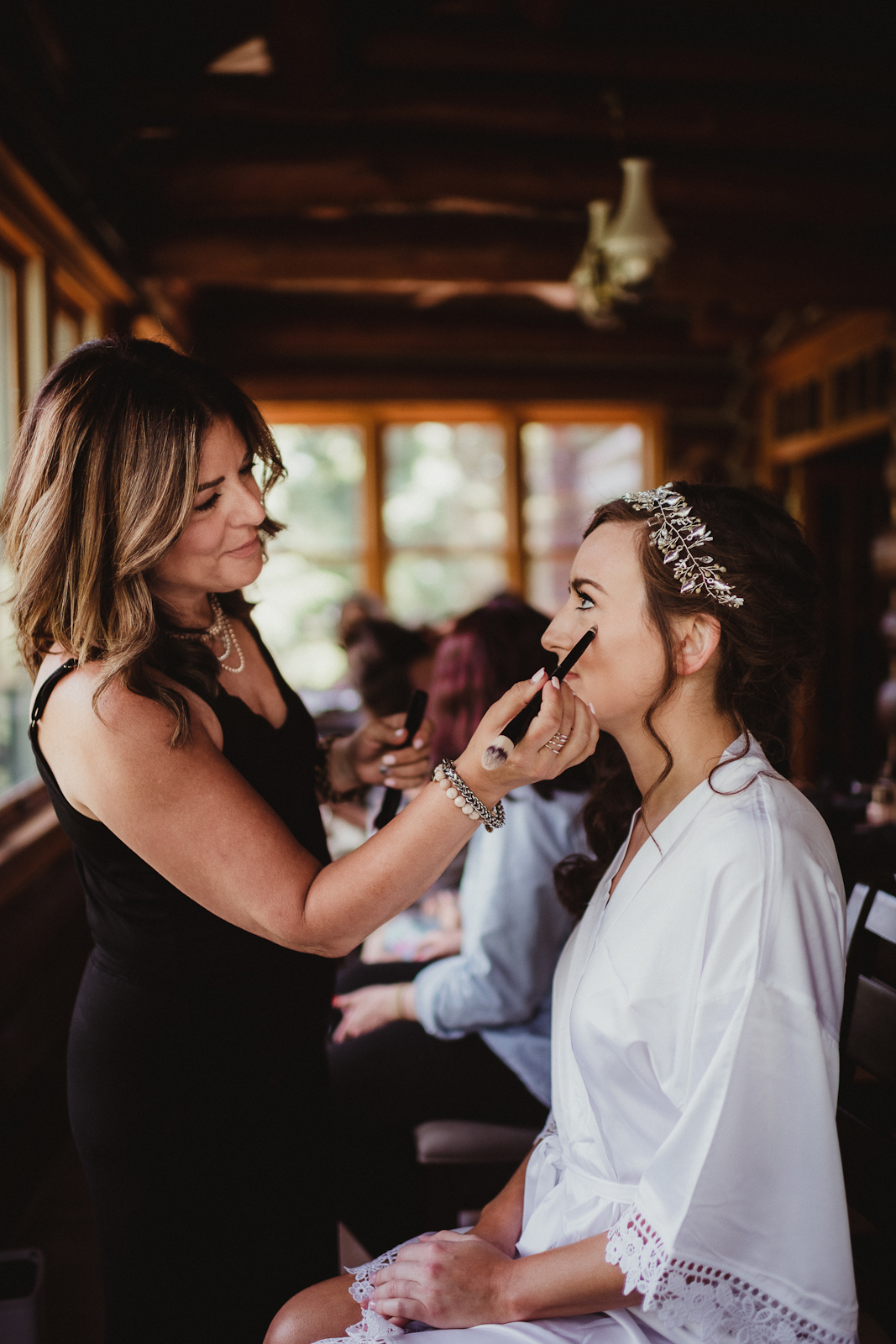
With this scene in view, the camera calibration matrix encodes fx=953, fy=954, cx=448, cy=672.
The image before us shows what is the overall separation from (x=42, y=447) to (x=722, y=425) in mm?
6634

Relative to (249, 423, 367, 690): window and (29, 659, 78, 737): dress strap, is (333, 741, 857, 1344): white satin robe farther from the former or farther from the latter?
(249, 423, 367, 690): window

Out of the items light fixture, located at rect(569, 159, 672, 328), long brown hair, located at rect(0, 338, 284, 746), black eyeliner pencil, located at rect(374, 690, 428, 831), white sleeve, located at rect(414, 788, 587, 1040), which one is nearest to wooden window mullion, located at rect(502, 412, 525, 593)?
light fixture, located at rect(569, 159, 672, 328)

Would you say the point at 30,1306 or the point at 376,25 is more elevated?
the point at 376,25

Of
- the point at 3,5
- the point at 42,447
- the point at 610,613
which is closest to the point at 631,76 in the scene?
the point at 3,5

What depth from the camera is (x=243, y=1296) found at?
125 cm

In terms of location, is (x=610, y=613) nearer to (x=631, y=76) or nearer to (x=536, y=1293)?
(x=536, y=1293)

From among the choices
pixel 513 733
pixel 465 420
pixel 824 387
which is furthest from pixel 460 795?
pixel 465 420

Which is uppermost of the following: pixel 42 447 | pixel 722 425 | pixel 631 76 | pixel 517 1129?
pixel 631 76

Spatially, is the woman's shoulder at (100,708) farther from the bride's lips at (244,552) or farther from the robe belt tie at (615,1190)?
the robe belt tie at (615,1190)

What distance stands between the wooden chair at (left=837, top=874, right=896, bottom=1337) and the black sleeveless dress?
2.41 feet

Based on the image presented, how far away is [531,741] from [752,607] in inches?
16.3

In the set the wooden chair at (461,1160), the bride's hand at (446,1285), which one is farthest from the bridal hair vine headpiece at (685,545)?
the wooden chair at (461,1160)

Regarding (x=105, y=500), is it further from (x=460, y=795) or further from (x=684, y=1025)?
(x=684, y=1025)

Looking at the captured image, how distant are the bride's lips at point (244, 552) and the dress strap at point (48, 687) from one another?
23 cm
